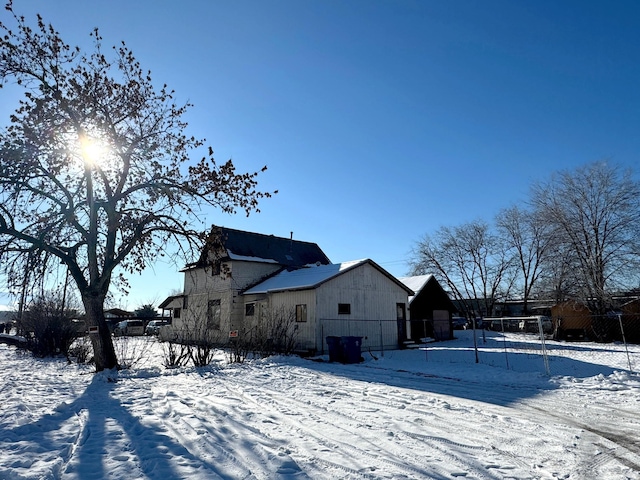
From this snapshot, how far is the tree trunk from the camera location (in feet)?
44.6

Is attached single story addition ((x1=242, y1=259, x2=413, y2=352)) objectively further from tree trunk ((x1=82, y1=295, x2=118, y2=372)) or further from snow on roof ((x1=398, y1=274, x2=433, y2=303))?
tree trunk ((x1=82, y1=295, x2=118, y2=372))

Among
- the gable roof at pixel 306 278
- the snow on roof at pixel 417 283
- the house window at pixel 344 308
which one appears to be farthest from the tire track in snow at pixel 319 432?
the snow on roof at pixel 417 283

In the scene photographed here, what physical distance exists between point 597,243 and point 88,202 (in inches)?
1167

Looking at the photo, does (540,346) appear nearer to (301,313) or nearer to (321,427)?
(301,313)

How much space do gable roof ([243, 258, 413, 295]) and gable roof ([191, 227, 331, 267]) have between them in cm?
259

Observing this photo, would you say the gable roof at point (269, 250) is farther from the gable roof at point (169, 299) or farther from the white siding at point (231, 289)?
the gable roof at point (169, 299)

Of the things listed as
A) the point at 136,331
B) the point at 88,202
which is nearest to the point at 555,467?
the point at 88,202

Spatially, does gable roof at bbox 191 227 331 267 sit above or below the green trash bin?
above

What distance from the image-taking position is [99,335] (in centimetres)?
1360

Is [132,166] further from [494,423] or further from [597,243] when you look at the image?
[597,243]

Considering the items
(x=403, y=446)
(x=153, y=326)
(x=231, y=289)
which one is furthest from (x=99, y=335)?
(x=153, y=326)

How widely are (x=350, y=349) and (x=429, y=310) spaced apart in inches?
557

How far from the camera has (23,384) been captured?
35.6 ft

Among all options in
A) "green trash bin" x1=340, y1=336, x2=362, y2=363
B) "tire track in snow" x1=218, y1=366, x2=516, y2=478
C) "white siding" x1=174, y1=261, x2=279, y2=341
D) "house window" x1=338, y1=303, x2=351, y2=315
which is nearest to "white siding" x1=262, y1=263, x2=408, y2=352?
"house window" x1=338, y1=303, x2=351, y2=315
